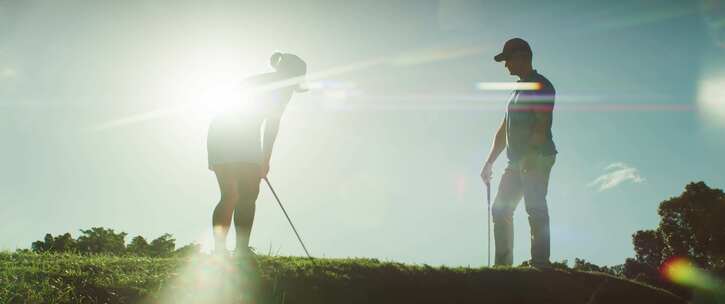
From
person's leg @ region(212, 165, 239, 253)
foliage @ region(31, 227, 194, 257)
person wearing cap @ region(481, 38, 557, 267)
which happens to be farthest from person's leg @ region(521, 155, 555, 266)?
foliage @ region(31, 227, 194, 257)

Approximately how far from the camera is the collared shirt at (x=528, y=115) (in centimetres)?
663

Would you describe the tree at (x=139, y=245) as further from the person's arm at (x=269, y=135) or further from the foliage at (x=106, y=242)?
the person's arm at (x=269, y=135)

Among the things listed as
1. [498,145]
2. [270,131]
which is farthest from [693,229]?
[270,131]

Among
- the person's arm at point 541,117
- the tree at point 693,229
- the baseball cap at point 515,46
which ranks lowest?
the person's arm at point 541,117

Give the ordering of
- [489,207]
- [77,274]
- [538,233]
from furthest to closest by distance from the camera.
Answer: [489,207], [538,233], [77,274]

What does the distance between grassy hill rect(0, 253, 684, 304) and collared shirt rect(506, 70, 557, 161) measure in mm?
1699

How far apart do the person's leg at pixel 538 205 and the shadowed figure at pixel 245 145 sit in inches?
136

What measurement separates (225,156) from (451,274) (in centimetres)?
304

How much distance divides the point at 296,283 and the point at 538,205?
3.61 metres

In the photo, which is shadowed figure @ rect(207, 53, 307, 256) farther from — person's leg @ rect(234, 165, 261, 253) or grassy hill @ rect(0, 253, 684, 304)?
grassy hill @ rect(0, 253, 684, 304)

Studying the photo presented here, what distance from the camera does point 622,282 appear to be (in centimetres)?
629

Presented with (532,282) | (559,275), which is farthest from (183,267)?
(559,275)

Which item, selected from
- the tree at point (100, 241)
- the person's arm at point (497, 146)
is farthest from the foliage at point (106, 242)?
the person's arm at point (497, 146)

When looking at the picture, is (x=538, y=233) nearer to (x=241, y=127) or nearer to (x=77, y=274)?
(x=241, y=127)
